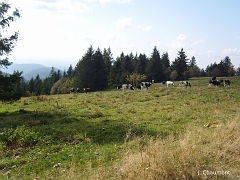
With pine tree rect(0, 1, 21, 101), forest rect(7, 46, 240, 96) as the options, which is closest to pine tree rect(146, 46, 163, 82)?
forest rect(7, 46, 240, 96)

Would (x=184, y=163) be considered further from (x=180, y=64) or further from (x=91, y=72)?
(x=180, y=64)

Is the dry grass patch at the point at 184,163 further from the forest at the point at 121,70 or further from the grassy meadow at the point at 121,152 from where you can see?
the forest at the point at 121,70

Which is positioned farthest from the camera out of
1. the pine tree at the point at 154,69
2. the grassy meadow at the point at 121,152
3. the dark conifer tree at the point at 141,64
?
Result: the dark conifer tree at the point at 141,64

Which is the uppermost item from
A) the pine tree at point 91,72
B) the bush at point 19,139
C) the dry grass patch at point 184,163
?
the pine tree at point 91,72

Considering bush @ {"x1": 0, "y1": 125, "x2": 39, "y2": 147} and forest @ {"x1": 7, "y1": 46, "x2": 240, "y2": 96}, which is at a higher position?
forest @ {"x1": 7, "y1": 46, "x2": 240, "y2": 96}

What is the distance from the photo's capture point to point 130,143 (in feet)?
25.1

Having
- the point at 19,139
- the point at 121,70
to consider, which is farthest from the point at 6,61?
the point at 121,70

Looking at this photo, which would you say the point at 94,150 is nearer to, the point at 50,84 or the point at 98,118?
the point at 98,118

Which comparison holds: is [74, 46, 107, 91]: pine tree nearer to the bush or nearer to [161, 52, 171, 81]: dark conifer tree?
[161, 52, 171, 81]: dark conifer tree

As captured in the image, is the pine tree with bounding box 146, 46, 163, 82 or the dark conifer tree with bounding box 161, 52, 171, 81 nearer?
the pine tree with bounding box 146, 46, 163, 82

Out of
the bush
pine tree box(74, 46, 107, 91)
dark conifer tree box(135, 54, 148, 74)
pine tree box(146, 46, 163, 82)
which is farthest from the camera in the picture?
dark conifer tree box(135, 54, 148, 74)

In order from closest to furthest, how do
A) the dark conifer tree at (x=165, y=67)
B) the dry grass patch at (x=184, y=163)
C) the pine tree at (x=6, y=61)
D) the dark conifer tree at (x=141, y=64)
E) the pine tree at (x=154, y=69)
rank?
the dry grass patch at (x=184, y=163) → the pine tree at (x=6, y=61) → the pine tree at (x=154, y=69) → the dark conifer tree at (x=141, y=64) → the dark conifer tree at (x=165, y=67)

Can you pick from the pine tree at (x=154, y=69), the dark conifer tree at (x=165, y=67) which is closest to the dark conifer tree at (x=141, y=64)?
the pine tree at (x=154, y=69)

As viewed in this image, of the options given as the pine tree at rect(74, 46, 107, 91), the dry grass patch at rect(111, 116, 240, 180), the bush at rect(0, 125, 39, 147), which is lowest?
the bush at rect(0, 125, 39, 147)
